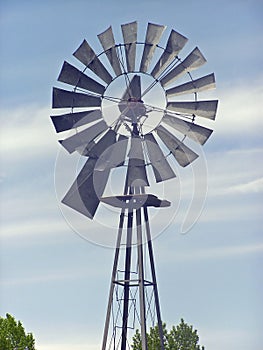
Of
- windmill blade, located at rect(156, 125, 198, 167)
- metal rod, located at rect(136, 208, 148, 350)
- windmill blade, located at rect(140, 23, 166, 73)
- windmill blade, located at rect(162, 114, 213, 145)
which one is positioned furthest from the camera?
windmill blade, located at rect(140, 23, 166, 73)

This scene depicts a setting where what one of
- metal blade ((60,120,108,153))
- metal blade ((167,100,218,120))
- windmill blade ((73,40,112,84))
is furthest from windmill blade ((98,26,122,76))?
metal blade ((167,100,218,120))

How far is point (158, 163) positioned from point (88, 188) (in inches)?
71.0

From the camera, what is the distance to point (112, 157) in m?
21.7

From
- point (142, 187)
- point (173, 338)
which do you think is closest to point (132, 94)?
point (142, 187)

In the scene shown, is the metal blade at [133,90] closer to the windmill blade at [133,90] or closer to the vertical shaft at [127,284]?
the windmill blade at [133,90]

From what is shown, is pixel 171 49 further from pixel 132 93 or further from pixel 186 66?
pixel 132 93

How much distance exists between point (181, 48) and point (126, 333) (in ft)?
23.3

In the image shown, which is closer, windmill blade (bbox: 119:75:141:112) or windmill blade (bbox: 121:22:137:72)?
windmill blade (bbox: 121:22:137:72)

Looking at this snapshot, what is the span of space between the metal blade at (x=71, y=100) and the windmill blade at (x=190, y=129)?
71.2 inches

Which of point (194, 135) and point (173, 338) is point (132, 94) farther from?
point (173, 338)

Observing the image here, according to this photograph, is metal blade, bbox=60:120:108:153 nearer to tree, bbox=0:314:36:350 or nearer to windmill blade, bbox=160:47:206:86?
windmill blade, bbox=160:47:206:86

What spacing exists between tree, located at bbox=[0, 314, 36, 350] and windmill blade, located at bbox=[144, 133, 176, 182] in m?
7.95

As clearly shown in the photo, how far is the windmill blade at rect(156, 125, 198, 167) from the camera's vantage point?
21.8m

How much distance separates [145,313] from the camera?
21.4m
